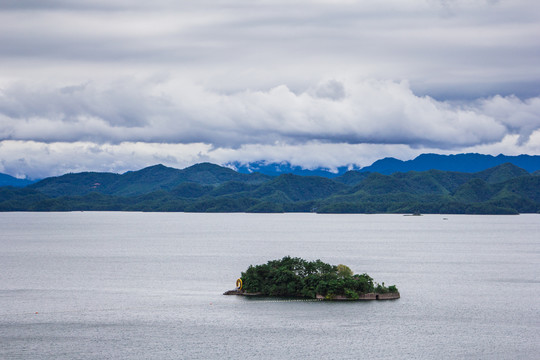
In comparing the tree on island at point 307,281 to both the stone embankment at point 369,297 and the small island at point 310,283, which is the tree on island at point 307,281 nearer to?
the small island at point 310,283

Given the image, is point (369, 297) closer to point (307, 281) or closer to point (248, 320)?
point (307, 281)

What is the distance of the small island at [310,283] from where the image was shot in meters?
112

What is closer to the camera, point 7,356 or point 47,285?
point 7,356

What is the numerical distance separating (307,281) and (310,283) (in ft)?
3.32

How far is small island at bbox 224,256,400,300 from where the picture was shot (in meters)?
112

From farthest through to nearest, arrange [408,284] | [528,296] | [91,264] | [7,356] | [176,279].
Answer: [91,264]
[176,279]
[408,284]
[528,296]
[7,356]

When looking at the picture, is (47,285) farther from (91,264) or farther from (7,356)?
(7,356)

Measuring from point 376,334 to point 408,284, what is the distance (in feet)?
161

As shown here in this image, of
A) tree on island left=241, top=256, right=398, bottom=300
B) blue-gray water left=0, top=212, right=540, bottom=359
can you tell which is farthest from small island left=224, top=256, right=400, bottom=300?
blue-gray water left=0, top=212, right=540, bottom=359

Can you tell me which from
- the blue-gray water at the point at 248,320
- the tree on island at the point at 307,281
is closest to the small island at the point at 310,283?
the tree on island at the point at 307,281

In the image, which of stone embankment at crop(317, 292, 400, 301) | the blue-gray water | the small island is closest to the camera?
the blue-gray water

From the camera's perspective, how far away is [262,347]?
280 feet

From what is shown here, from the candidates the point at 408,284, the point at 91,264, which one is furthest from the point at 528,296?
the point at 91,264

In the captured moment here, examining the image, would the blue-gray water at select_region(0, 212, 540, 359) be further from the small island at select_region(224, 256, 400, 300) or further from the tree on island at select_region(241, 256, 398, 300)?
the tree on island at select_region(241, 256, 398, 300)
